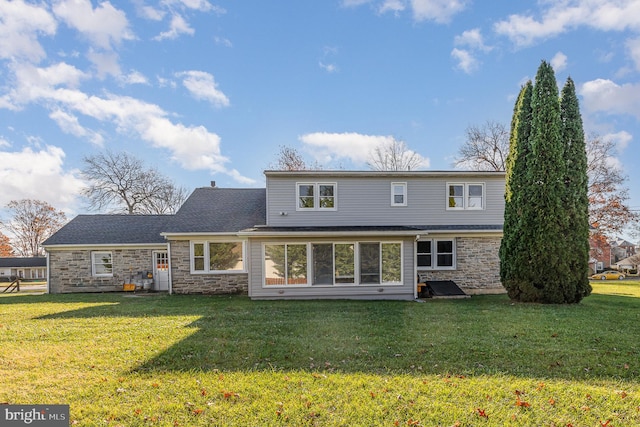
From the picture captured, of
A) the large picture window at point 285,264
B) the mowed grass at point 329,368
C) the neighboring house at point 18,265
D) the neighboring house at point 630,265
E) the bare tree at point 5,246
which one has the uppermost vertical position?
the large picture window at point 285,264

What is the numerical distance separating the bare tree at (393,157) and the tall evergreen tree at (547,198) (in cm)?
1764

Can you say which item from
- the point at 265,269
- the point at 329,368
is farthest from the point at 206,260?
the point at 329,368

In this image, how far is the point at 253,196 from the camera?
1678 centimetres

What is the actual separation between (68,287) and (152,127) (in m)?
8.63

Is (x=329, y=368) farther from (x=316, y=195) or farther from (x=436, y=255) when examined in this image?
(x=436, y=255)

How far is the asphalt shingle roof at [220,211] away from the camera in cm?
1405

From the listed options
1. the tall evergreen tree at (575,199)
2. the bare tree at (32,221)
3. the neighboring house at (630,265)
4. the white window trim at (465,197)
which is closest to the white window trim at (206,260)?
the white window trim at (465,197)

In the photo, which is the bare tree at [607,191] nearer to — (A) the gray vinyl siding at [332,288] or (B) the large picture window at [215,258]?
(A) the gray vinyl siding at [332,288]

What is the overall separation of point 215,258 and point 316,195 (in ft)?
17.1

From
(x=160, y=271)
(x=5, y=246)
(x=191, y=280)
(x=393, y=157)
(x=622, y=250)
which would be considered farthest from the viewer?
(x=622, y=250)

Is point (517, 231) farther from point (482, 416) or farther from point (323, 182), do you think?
point (482, 416)

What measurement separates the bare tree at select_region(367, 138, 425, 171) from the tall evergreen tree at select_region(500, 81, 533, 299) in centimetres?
1690

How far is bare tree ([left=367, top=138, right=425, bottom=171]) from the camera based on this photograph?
2805 cm

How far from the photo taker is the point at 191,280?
13.8 m
